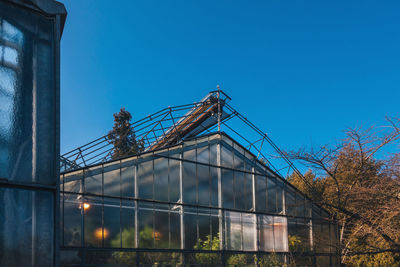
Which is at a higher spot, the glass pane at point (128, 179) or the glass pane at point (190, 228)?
the glass pane at point (128, 179)

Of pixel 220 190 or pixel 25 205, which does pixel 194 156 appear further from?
pixel 25 205

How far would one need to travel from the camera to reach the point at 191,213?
59.4 feet

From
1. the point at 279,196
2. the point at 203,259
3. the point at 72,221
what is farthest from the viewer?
the point at 279,196

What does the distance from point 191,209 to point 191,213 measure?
168mm

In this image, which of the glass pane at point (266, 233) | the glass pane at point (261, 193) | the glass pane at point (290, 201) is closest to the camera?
the glass pane at point (266, 233)

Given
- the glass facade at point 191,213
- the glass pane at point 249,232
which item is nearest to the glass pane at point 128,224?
the glass facade at point 191,213

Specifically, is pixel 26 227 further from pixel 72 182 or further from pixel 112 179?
pixel 112 179

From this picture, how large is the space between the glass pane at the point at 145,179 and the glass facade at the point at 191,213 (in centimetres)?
4

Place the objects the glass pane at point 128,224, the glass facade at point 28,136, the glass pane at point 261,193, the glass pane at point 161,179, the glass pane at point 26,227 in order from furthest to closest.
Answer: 1. the glass pane at point 261,193
2. the glass pane at point 161,179
3. the glass pane at point 128,224
4. the glass facade at point 28,136
5. the glass pane at point 26,227

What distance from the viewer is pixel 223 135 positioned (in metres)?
20.2

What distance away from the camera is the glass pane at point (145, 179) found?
55.5 ft

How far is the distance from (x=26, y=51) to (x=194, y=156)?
1267cm

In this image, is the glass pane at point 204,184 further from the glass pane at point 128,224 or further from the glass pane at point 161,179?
the glass pane at point 128,224

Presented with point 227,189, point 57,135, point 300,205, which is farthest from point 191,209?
point 57,135
